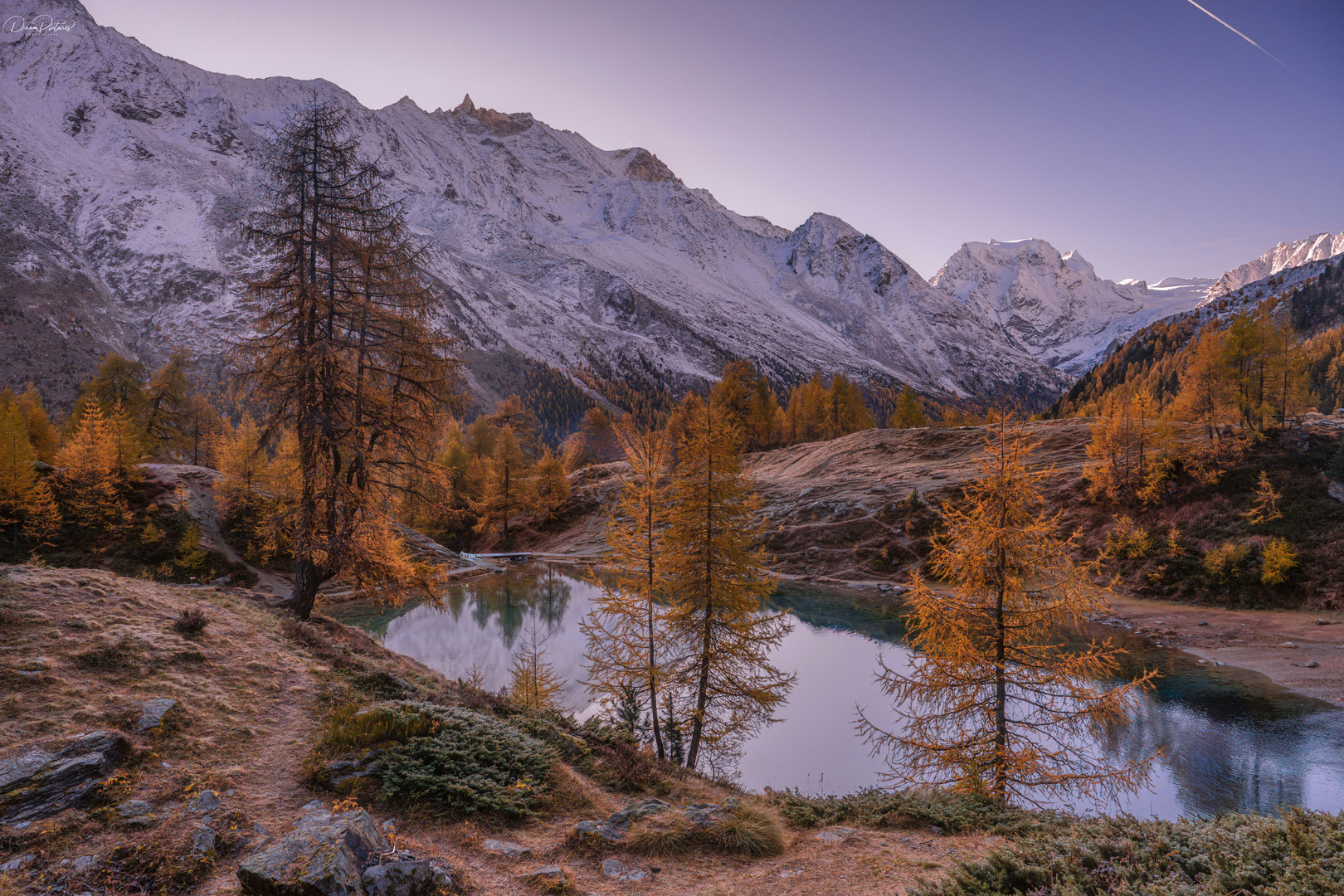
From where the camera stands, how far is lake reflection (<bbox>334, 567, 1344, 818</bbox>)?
54.0 ft

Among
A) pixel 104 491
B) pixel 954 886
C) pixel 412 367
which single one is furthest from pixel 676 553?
Result: pixel 104 491

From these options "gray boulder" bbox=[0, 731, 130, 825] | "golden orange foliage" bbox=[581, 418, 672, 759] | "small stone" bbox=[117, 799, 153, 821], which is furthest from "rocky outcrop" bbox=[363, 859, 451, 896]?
"golden orange foliage" bbox=[581, 418, 672, 759]

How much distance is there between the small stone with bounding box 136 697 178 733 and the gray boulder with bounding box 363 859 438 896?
453cm

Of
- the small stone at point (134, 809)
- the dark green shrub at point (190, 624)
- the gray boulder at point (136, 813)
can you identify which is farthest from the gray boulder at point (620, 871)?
the dark green shrub at point (190, 624)

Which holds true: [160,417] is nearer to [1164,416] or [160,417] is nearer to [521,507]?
[521,507]

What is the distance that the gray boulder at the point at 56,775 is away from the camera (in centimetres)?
537

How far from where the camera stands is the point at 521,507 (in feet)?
226

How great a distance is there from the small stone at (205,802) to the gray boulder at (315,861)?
1266 mm

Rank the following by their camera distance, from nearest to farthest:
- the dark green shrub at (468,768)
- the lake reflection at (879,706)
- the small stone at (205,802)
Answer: the small stone at (205,802), the dark green shrub at (468,768), the lake reflection at (879,706)

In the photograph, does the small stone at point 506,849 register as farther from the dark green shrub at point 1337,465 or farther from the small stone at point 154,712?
the dark green shrub at point 1337,465

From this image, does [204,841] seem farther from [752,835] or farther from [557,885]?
[752,835]

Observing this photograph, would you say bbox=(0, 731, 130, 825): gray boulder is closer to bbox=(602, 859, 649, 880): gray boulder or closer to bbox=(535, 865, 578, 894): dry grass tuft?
bbox=(535, 865, 578, 894): dry grass tuft

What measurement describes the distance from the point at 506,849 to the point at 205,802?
3.44 meters

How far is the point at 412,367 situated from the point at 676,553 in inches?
372
